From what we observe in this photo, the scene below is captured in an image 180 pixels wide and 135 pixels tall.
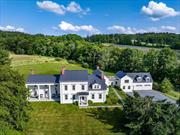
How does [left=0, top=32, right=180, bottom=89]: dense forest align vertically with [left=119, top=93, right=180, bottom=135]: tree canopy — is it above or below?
above

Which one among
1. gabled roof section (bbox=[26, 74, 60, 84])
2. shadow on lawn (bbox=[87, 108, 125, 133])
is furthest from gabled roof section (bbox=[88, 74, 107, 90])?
gabled roof section (bbox=[26, 74, 60, 84])

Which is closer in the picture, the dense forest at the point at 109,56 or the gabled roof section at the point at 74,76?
the gabled roof section at the point at 74,76

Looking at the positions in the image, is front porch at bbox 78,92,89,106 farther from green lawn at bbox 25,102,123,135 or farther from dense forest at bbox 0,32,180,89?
dense forest at bbox 0,32,180,89

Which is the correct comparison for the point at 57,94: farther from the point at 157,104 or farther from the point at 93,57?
the point at 93,57

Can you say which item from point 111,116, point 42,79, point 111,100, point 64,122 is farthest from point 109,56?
point 64,122

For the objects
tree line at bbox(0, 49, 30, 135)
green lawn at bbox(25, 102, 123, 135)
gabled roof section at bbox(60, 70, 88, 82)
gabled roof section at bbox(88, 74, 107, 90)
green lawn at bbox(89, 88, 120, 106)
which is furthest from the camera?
gabled roof section at bbox(88, 74, 107, 90)

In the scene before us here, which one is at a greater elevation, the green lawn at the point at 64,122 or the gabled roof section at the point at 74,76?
the gabled roof section at the point at 74,76

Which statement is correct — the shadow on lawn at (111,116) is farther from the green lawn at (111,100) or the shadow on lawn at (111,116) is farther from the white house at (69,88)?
the white house at (69,88)

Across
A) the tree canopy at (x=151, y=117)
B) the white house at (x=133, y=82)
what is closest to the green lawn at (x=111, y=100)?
the white house at (x=133, y=82)
